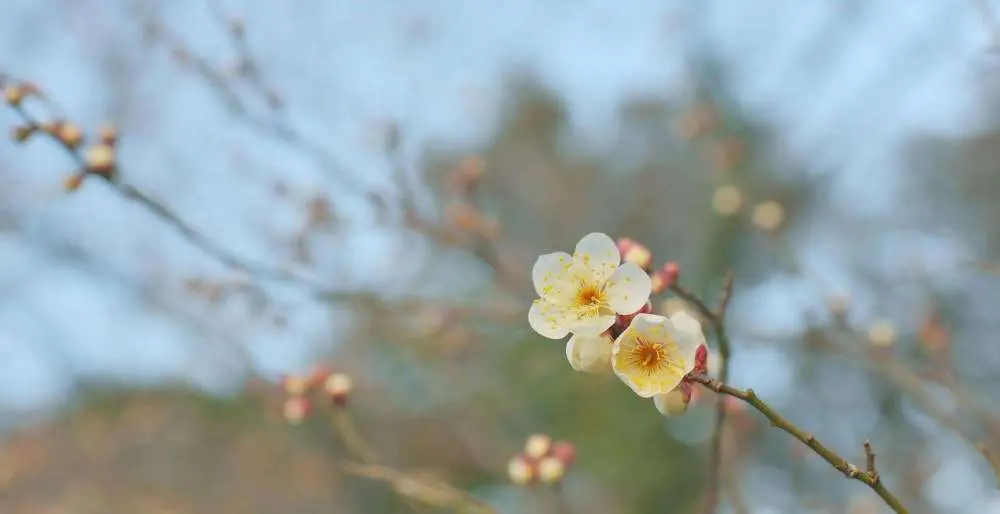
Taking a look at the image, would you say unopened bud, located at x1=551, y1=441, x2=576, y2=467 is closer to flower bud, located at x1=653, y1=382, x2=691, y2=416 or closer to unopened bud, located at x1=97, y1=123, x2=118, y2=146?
flower bud, located at x1=653, y1=382, x2=691, y2=416

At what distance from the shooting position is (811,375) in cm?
489

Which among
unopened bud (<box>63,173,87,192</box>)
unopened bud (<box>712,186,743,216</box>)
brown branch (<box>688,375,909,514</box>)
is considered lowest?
brown branch (<box>688,375,909,514</box>)

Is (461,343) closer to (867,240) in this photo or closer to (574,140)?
(867,240)

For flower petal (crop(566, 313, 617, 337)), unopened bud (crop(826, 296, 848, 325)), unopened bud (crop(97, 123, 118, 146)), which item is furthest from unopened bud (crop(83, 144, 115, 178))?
unopened bud (crop(826, 296, 848, 325))

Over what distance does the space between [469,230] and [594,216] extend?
423 centimetres

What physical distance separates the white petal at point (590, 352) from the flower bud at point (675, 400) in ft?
0.30

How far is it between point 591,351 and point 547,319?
86 millimetres

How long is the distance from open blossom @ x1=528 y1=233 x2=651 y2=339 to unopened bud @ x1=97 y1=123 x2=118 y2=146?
42.6 inches

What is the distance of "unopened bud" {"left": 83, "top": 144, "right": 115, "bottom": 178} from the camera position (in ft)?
4.87

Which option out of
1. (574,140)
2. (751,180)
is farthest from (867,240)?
(574,140)

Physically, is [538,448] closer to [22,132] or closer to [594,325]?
[594,325]

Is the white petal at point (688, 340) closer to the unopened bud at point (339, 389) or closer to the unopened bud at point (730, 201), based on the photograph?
the unopened bud at point (339, 389)

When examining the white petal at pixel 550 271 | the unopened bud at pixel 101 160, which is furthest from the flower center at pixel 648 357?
the unopened bud at pixel 101 160

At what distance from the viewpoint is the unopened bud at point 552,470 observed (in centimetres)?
129
